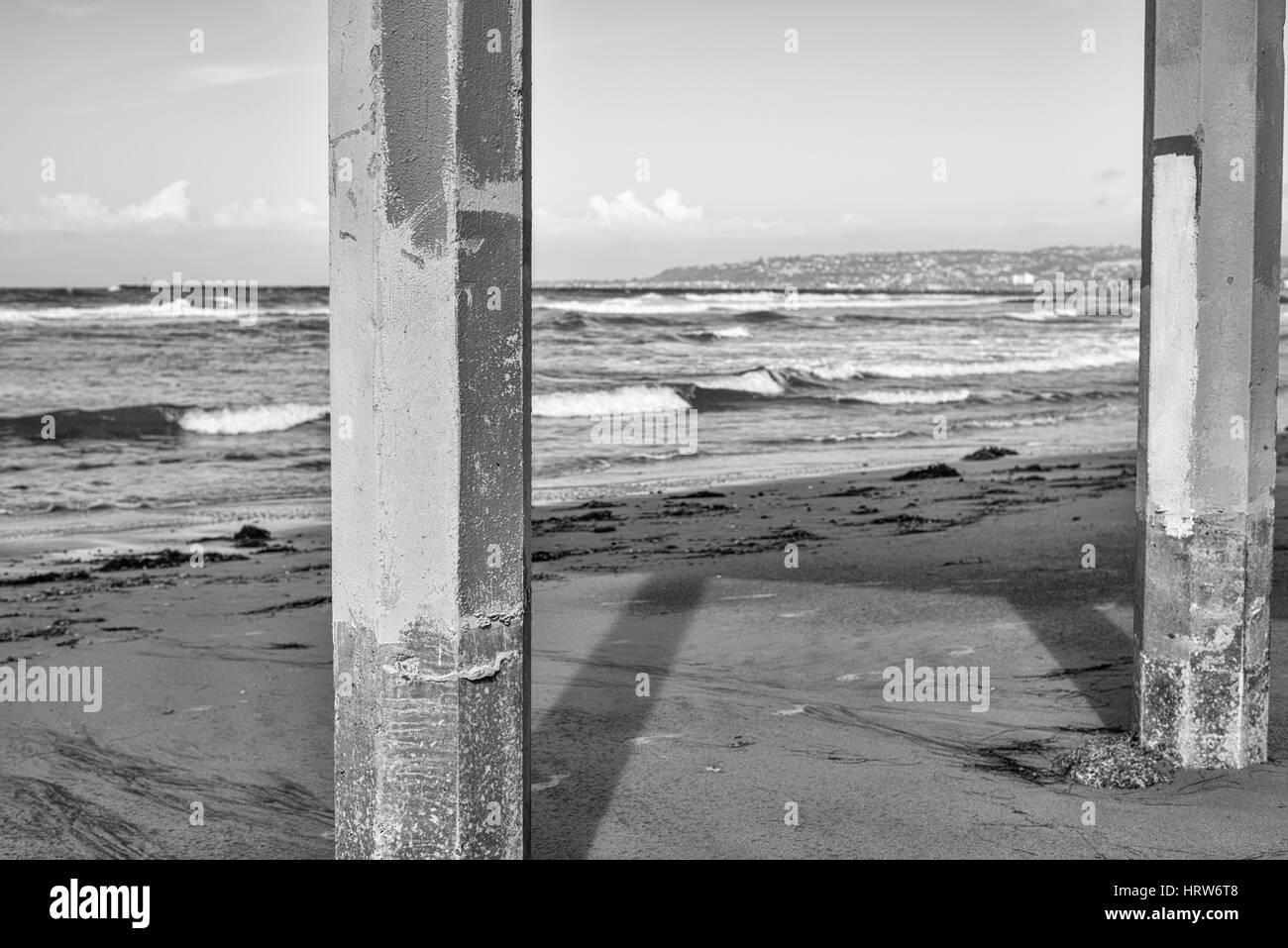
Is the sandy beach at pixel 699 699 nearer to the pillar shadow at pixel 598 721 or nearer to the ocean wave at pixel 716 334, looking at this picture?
the pillar shadow at pixel 598 721

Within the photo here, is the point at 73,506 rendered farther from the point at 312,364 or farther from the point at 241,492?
the point at 312,364

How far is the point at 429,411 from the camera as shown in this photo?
318cm

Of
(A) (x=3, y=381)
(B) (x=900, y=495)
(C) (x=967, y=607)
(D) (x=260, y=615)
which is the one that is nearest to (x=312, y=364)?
(A) (x=3, y=381)

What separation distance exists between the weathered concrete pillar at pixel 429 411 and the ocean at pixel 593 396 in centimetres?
1068

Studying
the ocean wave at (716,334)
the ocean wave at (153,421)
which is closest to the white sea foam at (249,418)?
the ocean wave at (153,421)

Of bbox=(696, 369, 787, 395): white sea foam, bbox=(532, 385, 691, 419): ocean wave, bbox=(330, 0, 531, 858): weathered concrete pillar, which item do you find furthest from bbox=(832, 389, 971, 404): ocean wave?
bbox=(330, 0, 531, 858): weathered concrete pillar

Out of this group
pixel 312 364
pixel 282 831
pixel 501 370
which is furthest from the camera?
pixel 312 364

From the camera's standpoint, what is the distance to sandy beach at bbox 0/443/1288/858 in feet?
14.9

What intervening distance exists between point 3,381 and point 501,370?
27.5m

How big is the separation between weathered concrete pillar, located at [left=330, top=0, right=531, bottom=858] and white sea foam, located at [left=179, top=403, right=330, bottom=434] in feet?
63.2

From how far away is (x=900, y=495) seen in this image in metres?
13.2

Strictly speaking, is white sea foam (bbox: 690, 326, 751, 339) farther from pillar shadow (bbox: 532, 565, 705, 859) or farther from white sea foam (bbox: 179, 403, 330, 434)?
pillar shadow (bbox: 532, 565, 705, 859)

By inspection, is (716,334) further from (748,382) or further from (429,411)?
(429,411)

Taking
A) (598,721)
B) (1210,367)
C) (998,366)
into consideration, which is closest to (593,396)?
(998,366)
